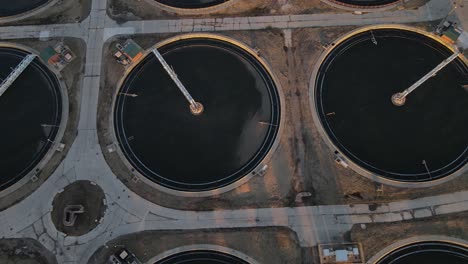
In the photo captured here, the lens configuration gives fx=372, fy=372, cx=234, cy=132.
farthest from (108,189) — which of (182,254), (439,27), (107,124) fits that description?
(439,27)

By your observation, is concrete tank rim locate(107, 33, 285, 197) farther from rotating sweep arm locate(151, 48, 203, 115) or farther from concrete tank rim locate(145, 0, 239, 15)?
rotating sweep arm locate(151, 48, 203, 115)

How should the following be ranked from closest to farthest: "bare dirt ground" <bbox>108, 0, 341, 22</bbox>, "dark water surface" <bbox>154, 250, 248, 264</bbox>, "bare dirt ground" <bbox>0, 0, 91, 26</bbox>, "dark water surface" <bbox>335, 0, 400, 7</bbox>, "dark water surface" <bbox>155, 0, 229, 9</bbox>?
1. "dark water surface" <bbox>154, 250, 248, 264</bbox>
2. "dark water surface" <bbox>335, 0, 400, 7</bbox>
3. "bare dirt ground" <bbox>108, 0, 341, 22</bbox>
4. "bare dirt ground" <bbox>0, 0, 91, 26</bbox>
5. "dark water surface" <bbox>155, 0, 229, 9</bbox>

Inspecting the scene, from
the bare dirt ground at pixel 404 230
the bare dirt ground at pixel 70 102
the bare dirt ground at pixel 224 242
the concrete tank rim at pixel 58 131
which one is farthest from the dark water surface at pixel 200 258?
the concrete tank rim at pixel 58 131

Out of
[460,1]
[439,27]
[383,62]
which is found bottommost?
[383,62]

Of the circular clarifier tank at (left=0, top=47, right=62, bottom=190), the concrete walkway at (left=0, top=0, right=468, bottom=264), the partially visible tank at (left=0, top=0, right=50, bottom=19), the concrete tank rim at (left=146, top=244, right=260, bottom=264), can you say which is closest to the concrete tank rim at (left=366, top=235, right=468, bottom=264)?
→ the concrete walkway at (left=0, top=0, right=468, bottom=264)

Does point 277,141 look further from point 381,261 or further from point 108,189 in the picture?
point 108,189

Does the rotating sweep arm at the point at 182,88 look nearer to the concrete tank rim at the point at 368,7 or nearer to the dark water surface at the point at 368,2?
the concrete tank rim at the point at 368,7
